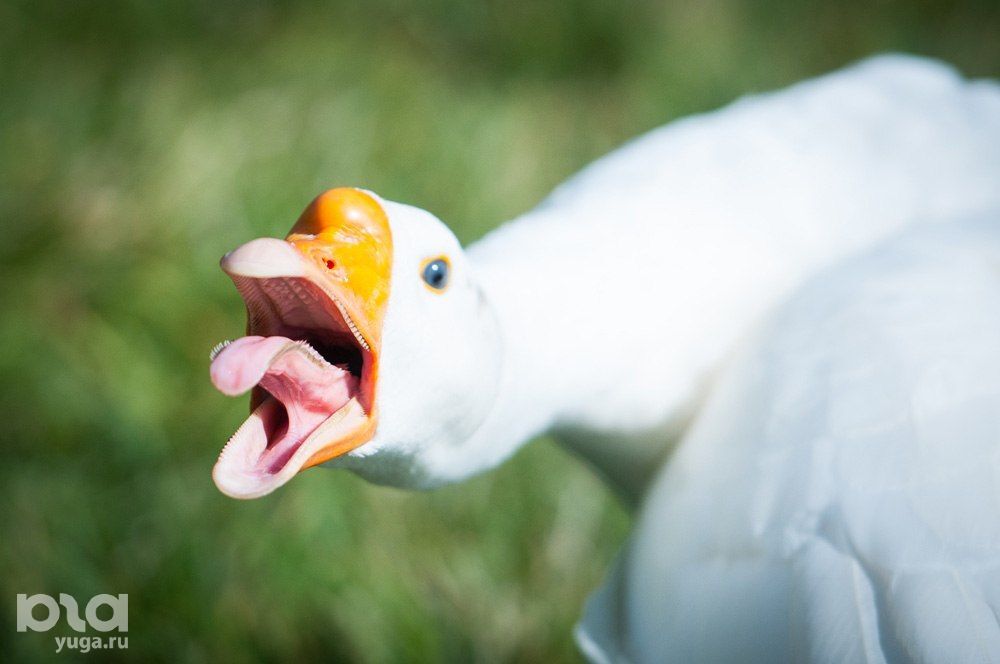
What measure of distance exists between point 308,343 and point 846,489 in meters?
0.61

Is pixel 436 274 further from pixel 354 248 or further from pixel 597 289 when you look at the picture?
pixel 597 289

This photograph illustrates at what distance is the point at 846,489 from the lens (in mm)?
1188

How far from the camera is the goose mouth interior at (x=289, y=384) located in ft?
2.96

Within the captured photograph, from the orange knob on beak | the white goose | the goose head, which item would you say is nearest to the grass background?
the white goose

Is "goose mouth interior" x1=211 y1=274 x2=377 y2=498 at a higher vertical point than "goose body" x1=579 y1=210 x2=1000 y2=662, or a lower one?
higher

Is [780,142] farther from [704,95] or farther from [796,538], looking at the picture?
[704,95]

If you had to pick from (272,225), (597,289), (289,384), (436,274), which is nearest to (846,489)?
(597,289)

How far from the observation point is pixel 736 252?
150cm

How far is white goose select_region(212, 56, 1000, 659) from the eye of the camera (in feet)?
3.21

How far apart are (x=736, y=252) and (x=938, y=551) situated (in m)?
0.53

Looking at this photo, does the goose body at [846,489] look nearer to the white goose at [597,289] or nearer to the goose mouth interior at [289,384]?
the white goose at [597,289]

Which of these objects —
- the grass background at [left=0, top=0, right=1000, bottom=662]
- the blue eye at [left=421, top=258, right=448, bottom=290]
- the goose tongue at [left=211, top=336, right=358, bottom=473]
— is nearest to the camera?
the goose tongue at [left=211, top=336, right=358, bottom=473]

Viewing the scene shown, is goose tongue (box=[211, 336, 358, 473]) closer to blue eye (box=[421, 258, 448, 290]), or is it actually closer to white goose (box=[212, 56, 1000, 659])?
white goose (box=[212, 56, 1000, 659])

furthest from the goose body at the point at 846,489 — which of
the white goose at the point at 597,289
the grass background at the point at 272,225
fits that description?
the grass background at the point at 272,225
